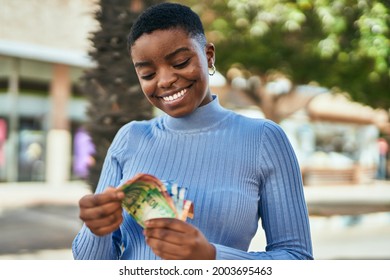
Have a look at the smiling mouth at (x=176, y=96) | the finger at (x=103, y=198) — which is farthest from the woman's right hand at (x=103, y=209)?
the smiling mouth at (x=176, y=96)

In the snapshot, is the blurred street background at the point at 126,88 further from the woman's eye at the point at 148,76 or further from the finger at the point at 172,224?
the finger at the point at 172,224

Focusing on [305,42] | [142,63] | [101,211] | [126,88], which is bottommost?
[101,211]

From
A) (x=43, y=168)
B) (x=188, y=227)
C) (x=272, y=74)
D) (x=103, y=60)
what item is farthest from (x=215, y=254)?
(x=43, y=168)

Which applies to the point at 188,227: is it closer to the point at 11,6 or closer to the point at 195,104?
the point at 195,104

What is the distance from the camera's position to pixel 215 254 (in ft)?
4.14

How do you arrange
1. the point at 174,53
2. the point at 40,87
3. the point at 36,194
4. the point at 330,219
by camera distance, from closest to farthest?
the point at 174,53 < the point at 330,219 < the point at 36,194 < the point at 40,87

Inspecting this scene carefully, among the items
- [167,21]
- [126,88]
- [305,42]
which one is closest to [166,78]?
[167,21]

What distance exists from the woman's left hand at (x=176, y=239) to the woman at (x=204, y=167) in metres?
0.06

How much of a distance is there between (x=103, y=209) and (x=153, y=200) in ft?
0.37

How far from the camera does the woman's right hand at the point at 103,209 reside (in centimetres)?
123

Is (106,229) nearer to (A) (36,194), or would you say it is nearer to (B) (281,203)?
(B) (281,203)

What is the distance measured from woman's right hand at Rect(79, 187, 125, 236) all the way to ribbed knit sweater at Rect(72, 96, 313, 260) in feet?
0.34

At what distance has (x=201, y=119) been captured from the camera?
1.43 metres

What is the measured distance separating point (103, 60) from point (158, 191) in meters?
2.27
